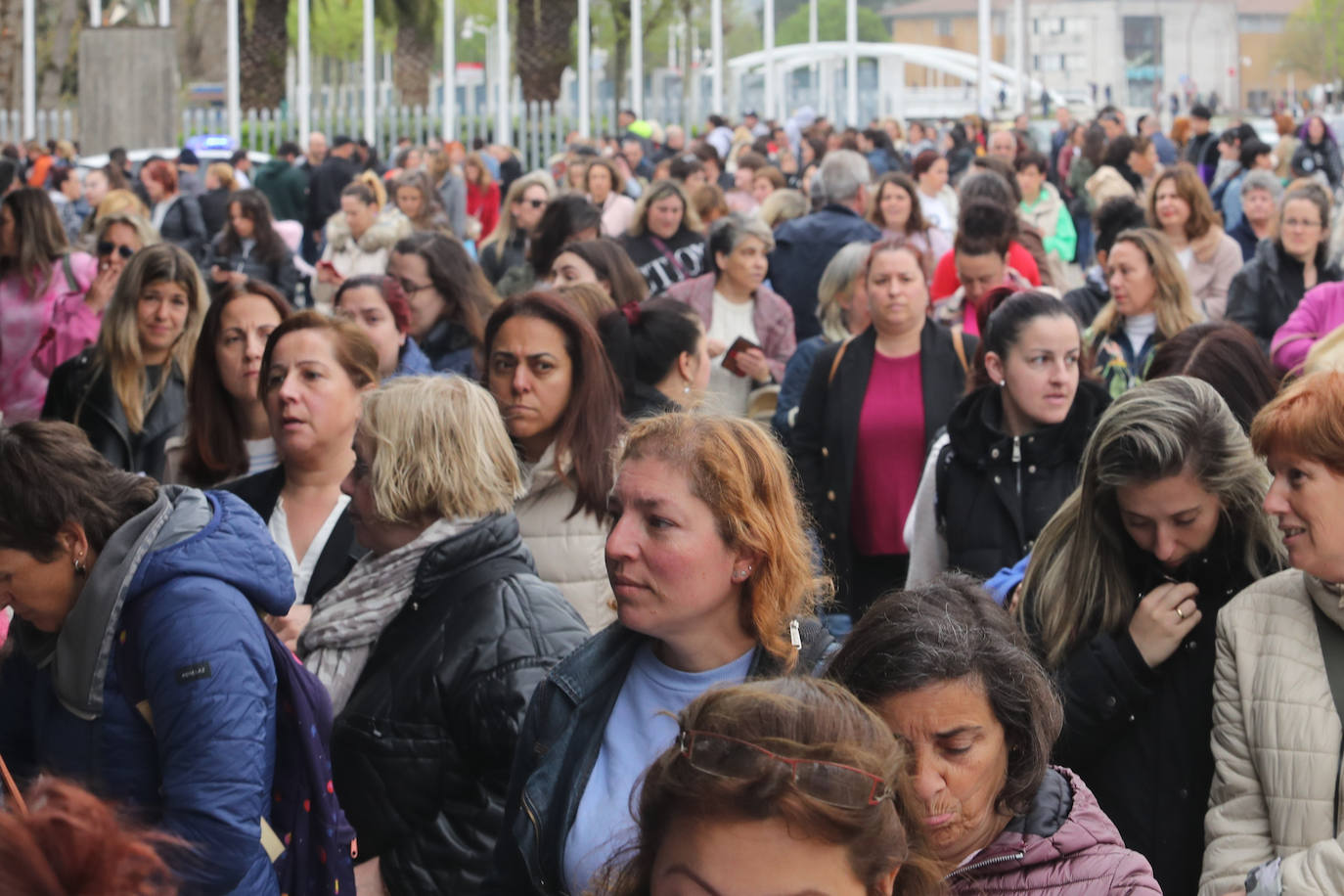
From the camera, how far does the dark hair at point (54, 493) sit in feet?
10.7

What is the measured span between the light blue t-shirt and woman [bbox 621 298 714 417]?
3.08 meters

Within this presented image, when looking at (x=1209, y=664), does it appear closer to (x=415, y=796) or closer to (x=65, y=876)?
(x=415, y=796)

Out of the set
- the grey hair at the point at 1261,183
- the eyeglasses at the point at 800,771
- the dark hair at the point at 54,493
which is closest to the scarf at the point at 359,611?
the dark hair at the point at 54,493

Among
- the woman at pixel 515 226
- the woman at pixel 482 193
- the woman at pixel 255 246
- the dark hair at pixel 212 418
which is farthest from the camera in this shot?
the woman at pixel 482 193

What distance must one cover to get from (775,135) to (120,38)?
41.0 feet

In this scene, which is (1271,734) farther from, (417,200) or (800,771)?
(417,200)

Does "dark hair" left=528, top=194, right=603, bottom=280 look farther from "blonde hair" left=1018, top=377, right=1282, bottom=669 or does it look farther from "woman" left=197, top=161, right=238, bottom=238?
"woman" left=197, top=161, right=238, bottom=238

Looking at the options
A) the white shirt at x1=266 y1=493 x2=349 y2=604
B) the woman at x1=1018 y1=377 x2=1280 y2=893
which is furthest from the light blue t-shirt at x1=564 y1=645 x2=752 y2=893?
the white shirt at x1=266 y1=493 x2=349 y2=604

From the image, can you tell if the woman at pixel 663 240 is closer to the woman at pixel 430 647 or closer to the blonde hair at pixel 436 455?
the blonde hair at pixel 436 455

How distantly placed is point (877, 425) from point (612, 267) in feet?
6.27

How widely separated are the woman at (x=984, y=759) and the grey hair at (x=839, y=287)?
517 cm

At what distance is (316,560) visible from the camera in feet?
15.2

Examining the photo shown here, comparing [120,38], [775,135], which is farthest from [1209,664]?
[120,38]

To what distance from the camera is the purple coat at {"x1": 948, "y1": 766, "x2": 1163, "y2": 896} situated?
2.73m
